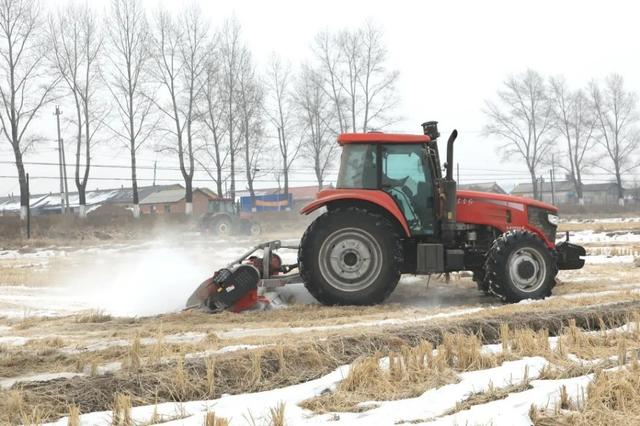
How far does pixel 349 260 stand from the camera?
752cm

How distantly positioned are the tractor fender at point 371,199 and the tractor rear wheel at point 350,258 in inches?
5.7

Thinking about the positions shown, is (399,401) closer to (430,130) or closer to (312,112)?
(430,130)

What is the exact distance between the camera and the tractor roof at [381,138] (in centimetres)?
762

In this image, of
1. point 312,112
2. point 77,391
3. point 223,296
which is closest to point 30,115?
point 312,112

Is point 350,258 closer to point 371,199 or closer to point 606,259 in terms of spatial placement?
point 371,199

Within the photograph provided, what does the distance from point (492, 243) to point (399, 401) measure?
A: 480 cm

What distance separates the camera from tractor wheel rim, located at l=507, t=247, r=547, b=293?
7488 millimetres

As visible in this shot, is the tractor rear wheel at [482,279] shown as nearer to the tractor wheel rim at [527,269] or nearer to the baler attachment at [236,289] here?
the tractor wheel rim at [527,269]

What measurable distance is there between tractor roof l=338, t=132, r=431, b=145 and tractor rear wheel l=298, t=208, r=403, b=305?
2.97 feet

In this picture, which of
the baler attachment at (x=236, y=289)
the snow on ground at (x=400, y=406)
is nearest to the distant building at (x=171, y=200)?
the baler attachment at (x=236, y=289)

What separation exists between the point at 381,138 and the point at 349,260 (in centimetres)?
162

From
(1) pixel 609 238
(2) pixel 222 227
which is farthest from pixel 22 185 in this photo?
(1) pixel 609 238

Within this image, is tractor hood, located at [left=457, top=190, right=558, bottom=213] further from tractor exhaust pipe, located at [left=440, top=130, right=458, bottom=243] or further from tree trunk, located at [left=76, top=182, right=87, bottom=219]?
tree trunk, located at [left=76, top=182, right=87, bottom=219]

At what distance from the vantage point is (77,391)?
3.76 m
